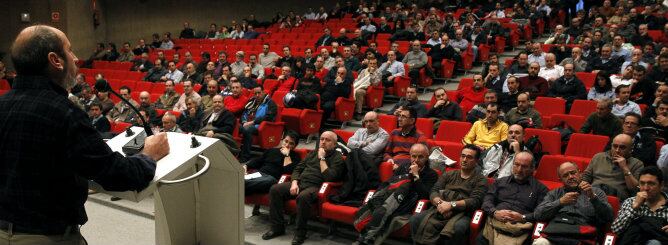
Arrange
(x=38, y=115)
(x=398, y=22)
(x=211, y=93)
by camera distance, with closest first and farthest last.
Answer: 1. (x=38, y=115)
2. (x=211, y=93)
3. (x=398, y=22)

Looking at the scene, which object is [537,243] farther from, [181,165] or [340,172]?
[181,165]

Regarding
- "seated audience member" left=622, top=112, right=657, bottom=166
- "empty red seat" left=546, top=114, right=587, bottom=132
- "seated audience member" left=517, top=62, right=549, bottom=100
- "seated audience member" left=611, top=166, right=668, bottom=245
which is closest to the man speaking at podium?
"seated audience member" left=611, top=166, right=668, bottom=245

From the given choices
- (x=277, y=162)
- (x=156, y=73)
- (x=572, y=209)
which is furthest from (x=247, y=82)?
(x=572, y=209)

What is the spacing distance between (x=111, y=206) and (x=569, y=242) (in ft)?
12.5

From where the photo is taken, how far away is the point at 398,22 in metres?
11.8

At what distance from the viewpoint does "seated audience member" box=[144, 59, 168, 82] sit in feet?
32.4

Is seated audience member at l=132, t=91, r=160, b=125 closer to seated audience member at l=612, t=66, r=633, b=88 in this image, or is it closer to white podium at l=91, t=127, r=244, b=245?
white podium at l=91, t=127, r=244, b=245

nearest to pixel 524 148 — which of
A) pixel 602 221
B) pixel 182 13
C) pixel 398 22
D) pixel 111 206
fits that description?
pixel 602 221

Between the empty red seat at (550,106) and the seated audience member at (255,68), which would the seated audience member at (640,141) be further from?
the seated audience member at (255,68)

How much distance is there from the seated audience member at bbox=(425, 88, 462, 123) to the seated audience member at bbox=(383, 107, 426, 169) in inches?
40.9

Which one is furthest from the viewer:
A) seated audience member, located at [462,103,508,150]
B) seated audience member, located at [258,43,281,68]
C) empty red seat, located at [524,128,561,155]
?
seated audience member, located at [258,43,281,68]

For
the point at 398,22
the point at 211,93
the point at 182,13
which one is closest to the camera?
the point at 211,93

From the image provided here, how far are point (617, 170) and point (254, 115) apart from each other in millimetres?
3940

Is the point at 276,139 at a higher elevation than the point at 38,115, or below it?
below
